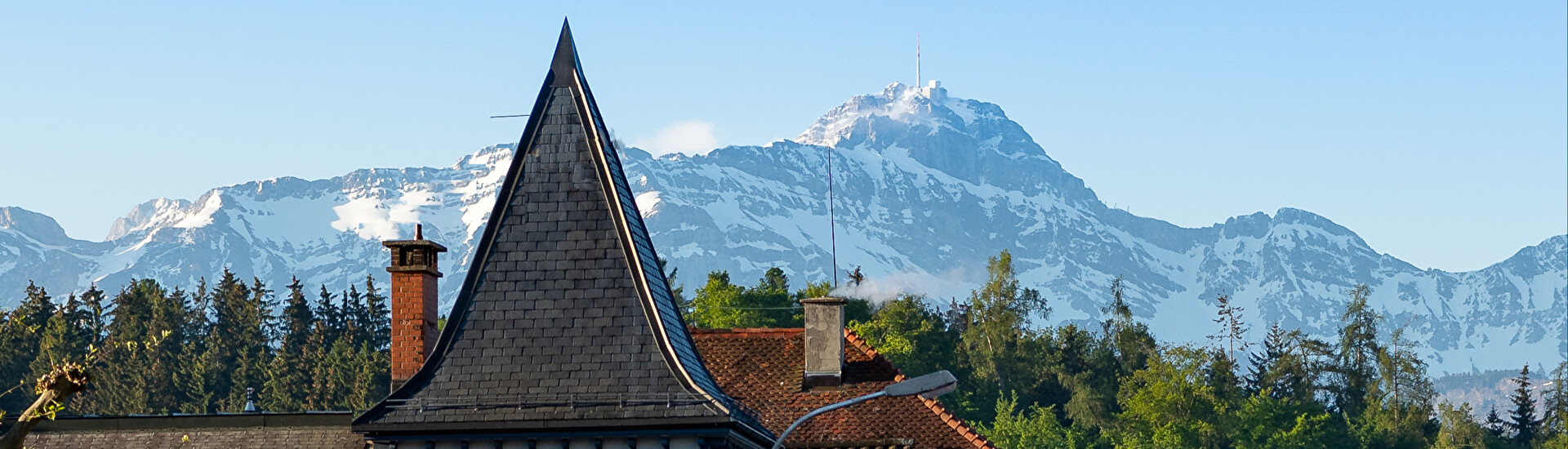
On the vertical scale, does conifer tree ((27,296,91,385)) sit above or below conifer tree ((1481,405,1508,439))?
above

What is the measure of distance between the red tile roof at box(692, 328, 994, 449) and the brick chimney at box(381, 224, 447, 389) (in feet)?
30.3

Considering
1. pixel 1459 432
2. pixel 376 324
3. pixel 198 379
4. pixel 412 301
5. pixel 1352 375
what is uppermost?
pixel 376 324

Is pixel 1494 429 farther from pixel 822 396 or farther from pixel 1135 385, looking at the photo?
pixel 822 396

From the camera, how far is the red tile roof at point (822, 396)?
42.8 metres

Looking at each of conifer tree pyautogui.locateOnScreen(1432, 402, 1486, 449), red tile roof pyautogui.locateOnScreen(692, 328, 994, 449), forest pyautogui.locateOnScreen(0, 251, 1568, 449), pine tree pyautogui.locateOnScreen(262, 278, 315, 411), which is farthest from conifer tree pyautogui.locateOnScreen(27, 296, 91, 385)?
red tile roof pyautogui.locateOnScreen(692, 328, 994, 449)

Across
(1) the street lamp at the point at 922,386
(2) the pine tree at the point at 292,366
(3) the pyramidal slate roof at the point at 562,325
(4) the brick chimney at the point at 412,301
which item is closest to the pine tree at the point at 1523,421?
(2) the pine tree at the point at 292,366

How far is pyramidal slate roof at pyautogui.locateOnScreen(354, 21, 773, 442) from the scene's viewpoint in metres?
27.0

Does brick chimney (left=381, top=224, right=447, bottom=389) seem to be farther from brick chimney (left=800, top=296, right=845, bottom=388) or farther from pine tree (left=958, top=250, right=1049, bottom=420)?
pine tree (left=958, top=250, right=1049, bottom=420)

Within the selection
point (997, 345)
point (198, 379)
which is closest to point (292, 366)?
point (198, 379)

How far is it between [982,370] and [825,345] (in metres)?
139

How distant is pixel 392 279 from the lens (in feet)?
110

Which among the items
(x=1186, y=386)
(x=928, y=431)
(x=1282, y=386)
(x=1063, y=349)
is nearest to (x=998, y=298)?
(x=1063, y=349)

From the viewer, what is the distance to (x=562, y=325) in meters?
27.5

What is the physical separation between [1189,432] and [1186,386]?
3.31m
